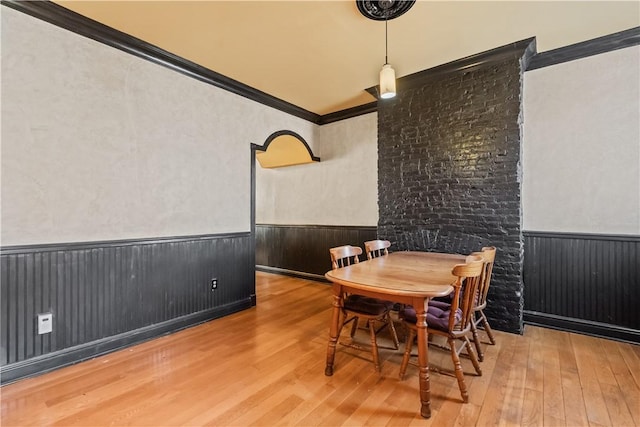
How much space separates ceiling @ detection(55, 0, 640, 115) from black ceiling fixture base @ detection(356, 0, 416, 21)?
0.06 meters

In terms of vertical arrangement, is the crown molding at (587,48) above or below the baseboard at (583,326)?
above

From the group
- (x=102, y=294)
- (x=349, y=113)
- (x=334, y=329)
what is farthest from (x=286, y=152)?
(x=334, y=329)

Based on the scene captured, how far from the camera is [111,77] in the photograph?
8.48ft

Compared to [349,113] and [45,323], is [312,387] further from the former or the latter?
[349,113]

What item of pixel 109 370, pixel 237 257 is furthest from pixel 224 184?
pixel 109 370

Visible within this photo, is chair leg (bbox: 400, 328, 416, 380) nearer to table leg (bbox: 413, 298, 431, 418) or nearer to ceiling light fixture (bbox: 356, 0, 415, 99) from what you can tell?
table leg (bbox: 413, 298, 431, 418)

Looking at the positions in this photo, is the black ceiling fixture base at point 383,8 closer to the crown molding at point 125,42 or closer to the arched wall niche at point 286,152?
the crown molding at point 125,42

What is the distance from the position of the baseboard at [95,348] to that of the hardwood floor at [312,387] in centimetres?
7

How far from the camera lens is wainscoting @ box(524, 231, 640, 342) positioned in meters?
2.68

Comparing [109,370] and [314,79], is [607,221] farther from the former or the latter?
[109,370]

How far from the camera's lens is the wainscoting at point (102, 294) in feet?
6.99

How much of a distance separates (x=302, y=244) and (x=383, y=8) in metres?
3.65

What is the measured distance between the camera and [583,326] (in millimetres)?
2848

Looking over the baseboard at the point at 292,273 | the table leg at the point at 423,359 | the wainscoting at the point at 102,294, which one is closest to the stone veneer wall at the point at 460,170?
the baseboard at the point at 292,273
